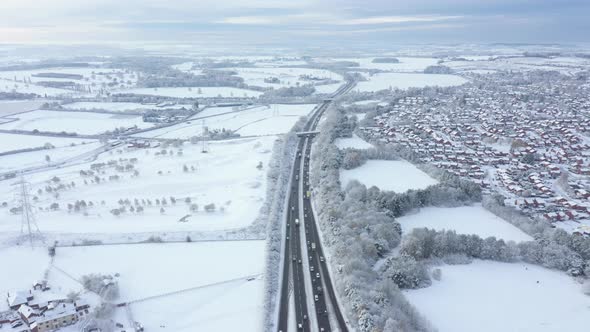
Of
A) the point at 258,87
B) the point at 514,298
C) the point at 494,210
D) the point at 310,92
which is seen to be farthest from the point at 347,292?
the point at 258,87

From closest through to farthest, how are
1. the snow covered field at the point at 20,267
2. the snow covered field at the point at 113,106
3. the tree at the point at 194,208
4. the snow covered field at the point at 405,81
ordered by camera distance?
the snow covered field at the point at 20,267, the tree at the point at 194,208, the snow covered field at the point at 113,106, the snow covered field at the point at 405,81

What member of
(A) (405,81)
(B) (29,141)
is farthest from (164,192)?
(A) (405,81)

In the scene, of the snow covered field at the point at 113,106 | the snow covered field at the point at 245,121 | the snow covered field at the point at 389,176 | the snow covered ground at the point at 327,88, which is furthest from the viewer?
the snow covered ground at the point at 327,88

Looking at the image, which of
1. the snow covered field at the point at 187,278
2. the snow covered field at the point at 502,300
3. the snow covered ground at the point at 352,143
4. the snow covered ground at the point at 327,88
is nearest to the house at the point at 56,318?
the snow covered field at the point at 187,278

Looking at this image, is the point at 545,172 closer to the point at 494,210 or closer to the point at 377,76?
the point at 494,210

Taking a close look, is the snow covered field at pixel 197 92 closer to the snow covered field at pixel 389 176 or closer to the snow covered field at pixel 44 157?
the snow covered field at pixel 44 157

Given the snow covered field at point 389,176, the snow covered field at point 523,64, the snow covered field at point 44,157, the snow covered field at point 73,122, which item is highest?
the snow covered field at point 523,64

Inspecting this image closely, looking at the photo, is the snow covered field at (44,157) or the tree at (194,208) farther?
the snow covered field at (44,157)

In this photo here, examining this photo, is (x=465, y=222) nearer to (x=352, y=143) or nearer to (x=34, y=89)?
(x=352, y=143)
